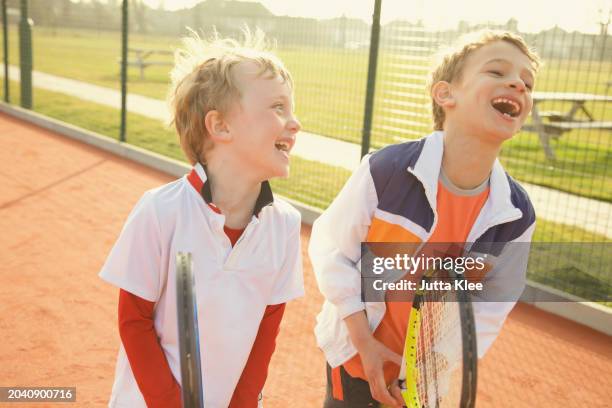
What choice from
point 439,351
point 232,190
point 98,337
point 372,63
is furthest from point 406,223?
point 372,63

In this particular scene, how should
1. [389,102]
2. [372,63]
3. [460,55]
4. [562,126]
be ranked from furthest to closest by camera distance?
[562,126]
[389,102]
[372,63]
[460,55]

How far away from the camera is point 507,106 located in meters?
2.24

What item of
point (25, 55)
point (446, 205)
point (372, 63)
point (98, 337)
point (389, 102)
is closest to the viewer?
point (446, 205)

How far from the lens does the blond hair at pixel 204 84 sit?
6.88 feet

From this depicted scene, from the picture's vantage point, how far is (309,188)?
798 cm

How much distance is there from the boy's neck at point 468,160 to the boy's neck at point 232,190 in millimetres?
620

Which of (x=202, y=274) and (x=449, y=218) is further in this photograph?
(x=449, y=218)

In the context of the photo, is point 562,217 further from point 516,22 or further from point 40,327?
point 40,327

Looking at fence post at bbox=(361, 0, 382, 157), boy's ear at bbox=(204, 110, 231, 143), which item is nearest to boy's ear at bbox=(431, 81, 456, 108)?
boy's ear at bbox=(204, 110, 231, 143)

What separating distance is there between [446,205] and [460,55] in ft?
1.67

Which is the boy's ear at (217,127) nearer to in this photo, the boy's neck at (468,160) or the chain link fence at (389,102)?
the boy's neck at (468,160)

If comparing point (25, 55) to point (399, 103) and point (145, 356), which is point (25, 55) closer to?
point (399, 103)

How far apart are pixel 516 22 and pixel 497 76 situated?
Result: 12.5 feet

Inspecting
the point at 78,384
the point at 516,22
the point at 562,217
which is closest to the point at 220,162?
the point at 78,384
